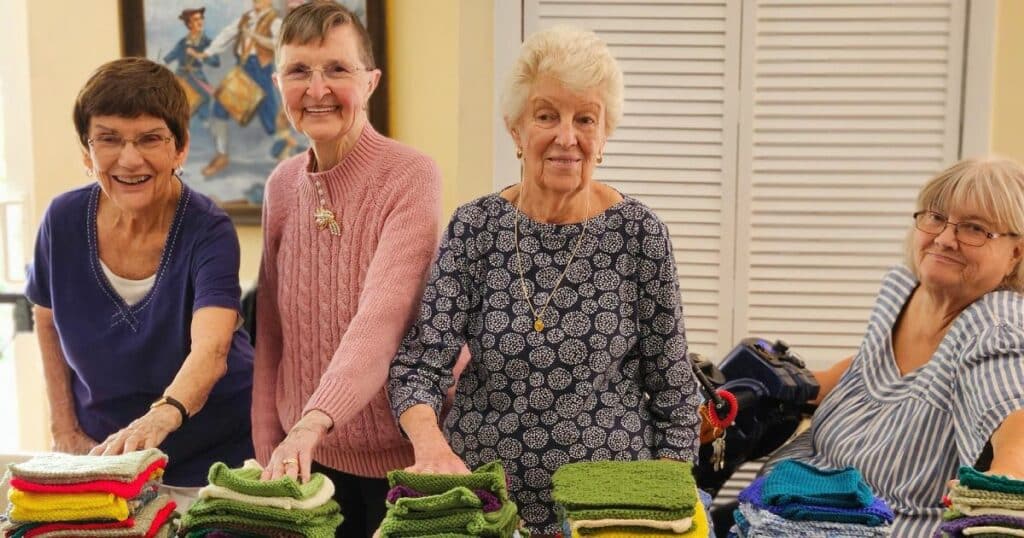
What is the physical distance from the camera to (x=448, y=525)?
4.34ft

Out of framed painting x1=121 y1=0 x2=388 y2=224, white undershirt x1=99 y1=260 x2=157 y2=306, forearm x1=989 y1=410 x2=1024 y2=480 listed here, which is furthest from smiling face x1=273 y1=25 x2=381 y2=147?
framed painting x1=121 y1=0 x2=388 y2=224

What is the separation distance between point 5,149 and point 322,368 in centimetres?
221

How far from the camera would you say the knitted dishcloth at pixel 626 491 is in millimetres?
1298

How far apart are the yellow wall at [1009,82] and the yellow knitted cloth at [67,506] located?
8.49 feet

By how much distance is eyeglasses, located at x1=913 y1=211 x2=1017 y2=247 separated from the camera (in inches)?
70.0

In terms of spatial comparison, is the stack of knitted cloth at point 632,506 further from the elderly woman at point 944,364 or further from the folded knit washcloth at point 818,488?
the elderly woman at point 944,364

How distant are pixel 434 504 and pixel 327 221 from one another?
23.9 inches

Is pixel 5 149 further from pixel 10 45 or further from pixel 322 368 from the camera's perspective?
pixel 322 368

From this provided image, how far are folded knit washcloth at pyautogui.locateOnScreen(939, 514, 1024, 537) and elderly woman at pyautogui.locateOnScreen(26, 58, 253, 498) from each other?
1.18 meters

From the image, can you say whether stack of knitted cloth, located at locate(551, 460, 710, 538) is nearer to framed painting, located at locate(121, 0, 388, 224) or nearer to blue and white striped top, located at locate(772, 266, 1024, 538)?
blue and white striped top, located at locate(772, 266, 1024, 538)

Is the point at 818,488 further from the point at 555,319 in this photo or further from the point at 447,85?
the point at 447,85

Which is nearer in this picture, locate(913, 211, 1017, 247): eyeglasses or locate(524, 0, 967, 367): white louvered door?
locate(913, 211, 1017, 247): eyeglasses

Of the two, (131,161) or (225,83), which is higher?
(225,83)

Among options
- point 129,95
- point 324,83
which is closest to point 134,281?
point 129,95
